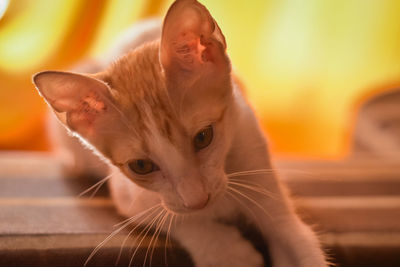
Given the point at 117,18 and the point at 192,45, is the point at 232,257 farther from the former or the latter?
the point at 117,18

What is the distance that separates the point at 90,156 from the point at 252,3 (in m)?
1.28

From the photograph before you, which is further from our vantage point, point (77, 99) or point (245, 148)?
point (245, 148)

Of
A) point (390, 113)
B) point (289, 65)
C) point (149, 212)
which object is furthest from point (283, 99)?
point (149, 212)

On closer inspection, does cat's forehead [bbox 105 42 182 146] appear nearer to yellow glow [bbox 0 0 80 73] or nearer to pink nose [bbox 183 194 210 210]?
pink nose [bbox 183 194 210 210]

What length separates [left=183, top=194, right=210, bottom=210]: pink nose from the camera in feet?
3.02

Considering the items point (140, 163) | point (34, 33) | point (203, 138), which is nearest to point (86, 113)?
point (140, 163)

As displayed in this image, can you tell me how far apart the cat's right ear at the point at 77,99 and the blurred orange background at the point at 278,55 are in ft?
3.37

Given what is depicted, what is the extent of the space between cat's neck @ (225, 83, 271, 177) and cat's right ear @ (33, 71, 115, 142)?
311mm

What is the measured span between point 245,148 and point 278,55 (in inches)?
57.4

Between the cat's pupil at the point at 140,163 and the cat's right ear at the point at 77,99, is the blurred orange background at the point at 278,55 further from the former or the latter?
the cat's pupil at the point at 140,163

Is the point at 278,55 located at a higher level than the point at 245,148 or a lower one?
higher

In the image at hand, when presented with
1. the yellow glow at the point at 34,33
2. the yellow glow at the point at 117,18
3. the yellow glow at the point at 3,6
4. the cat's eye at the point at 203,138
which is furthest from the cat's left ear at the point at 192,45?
the yellow glow at the point at 117,18

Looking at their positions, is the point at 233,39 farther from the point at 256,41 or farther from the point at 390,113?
the point at 390,113

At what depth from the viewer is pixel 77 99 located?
38.1 inches
